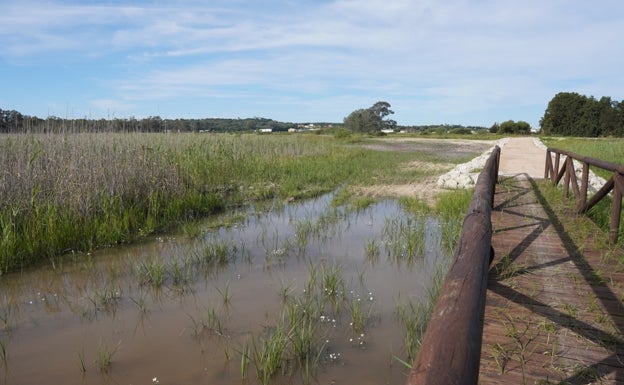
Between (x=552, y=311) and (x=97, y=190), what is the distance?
718cm

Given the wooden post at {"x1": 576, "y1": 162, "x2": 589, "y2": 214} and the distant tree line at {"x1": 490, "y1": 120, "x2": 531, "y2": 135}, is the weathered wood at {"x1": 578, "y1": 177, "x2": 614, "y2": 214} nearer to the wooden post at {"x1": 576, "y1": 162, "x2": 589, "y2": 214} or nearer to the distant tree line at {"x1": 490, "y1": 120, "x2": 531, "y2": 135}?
the wooden post at {"x1": 576, "y1": 162, "x2": 589, "y2": 214}

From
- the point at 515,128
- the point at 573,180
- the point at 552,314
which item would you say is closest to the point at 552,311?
the point at 552,314

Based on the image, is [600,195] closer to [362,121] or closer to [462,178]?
[462,178]

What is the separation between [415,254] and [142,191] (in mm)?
5786

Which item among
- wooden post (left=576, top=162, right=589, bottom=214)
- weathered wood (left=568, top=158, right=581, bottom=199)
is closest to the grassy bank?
weathered wood (left=568, top=158, right=581, bottom=199)

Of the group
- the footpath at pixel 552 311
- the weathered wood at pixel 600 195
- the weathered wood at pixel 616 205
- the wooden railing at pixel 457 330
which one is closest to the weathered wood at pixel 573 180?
the weathered wood at pixel 600 195

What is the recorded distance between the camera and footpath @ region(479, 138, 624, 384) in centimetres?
239

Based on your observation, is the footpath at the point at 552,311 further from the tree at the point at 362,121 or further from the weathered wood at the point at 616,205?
the tree at the point at 362,121

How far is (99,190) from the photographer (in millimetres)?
7566

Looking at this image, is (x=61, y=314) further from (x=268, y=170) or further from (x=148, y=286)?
(x=268, y=170)

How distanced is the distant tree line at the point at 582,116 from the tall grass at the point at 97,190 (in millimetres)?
61633

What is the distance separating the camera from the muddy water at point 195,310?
10.5ft

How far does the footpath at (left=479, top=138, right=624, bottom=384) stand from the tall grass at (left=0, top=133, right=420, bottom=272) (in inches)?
231

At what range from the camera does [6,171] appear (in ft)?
21.7
